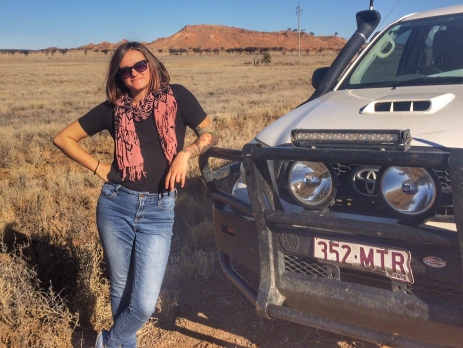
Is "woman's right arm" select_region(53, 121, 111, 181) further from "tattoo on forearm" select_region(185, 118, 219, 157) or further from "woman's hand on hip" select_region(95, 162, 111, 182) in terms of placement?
"tattoo on forearm" select_region(185, 118, 219, 157)

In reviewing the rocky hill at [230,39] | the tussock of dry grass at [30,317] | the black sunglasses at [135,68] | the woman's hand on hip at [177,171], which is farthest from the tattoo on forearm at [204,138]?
the rocky hill at [230,39]

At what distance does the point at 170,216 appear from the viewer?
10.2 feet

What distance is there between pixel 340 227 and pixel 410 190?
1.14 feet

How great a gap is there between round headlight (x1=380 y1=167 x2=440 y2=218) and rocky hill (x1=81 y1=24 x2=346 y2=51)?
6189 inches

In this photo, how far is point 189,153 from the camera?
304 cm

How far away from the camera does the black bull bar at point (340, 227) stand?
2.24 m

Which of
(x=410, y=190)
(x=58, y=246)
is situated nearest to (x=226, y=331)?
(x=58, y=246)

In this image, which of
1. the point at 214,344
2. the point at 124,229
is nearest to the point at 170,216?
the point at 124,229

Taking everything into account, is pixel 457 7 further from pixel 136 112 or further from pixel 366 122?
pixel 136 112

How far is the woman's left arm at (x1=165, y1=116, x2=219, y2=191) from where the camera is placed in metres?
2.96

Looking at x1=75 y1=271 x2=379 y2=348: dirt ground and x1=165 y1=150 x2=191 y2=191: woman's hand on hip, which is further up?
x1=165 y1=150 x2=191 y2=191: woman's hand on hip

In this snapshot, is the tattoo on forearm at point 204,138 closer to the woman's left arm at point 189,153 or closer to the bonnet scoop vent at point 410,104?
the woman's left arm at point 189,153

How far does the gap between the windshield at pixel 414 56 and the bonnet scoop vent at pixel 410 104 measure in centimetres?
64

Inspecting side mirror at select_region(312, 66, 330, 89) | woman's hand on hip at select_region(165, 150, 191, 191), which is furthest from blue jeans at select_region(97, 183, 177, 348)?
side mirror at select_region(312, 66, 330, 89)
